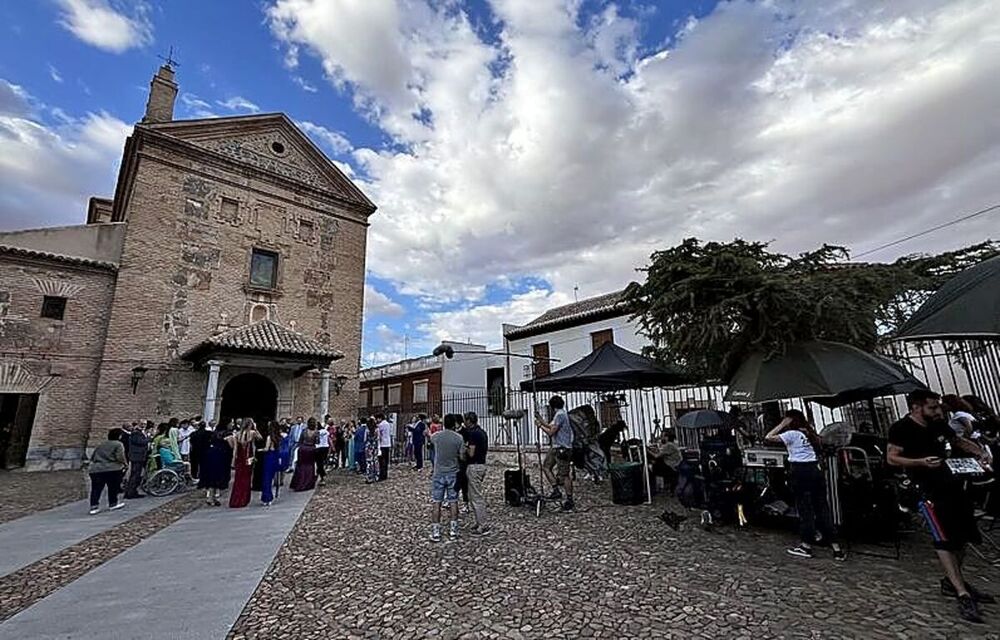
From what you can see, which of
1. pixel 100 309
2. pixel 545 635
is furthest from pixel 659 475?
pixel 100 309

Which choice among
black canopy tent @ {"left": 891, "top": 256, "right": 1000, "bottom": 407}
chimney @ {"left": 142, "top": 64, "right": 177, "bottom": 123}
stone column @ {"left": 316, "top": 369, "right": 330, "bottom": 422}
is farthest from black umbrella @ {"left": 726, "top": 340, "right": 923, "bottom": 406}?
chimney @ {"left": 142, "top": 64, "right": 177, "bottom": 123}

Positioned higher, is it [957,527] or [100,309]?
[100,309]

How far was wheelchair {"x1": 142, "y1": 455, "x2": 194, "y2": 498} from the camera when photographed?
9.47 meters

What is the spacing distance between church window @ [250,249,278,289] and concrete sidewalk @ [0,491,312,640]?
35.0 feet

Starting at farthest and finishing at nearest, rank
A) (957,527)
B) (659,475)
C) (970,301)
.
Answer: (659,475)
(970,301)
(957,527)

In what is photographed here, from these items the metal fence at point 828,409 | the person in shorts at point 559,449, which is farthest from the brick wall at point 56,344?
the person in shorts at point 559,449

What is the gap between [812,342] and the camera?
238 inches

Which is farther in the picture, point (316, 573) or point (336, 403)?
point (336, 403)

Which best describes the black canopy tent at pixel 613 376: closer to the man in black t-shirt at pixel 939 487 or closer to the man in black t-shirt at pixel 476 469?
the man in black t-shirt at pixel 476 469

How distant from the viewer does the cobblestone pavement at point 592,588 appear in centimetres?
333

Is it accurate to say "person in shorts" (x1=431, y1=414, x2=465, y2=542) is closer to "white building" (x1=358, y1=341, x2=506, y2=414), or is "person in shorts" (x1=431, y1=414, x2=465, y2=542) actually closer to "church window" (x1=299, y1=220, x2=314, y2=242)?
"church window" (x1=299, y1=220, x2=314, y2=242)

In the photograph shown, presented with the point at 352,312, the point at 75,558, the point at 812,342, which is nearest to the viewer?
the point at 75,558

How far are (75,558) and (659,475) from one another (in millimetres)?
8666

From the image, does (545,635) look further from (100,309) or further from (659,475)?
(100,309)
